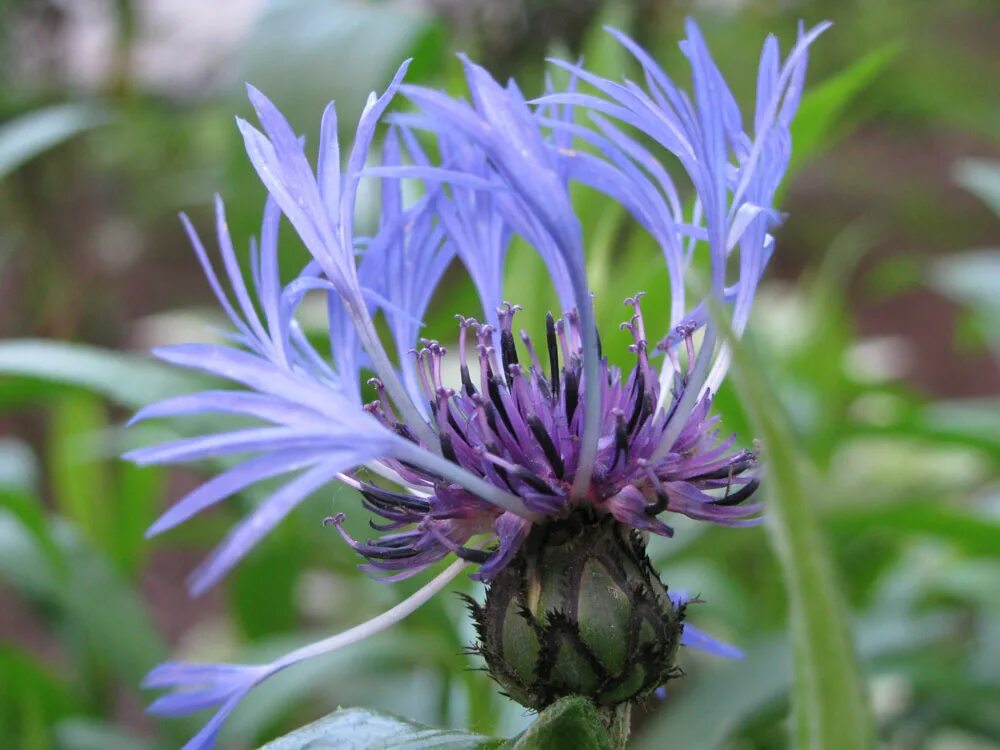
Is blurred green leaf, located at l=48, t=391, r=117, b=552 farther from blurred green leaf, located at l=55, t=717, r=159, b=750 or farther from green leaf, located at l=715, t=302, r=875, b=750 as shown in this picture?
green leaf, located at l=715, t=302, r=875, b=750

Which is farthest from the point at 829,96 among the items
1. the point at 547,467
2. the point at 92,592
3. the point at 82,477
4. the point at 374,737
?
the point at 82,477

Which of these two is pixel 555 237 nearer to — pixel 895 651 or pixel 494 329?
pixel 494 329

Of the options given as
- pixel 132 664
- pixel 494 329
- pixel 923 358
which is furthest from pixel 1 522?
A: pixel 923 358

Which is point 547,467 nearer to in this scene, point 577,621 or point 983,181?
point 577,621

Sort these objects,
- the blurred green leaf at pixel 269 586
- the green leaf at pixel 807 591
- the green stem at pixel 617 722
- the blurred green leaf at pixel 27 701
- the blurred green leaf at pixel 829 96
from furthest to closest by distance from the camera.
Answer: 1. the blurred green leaf at pixel 269 586
2. the blurred green leaf at pixel 27 701
3. the blurred green leaf at pixel 829 96
4. the green stem at pixel 617 722
5. the green leaf at pixel 807 591

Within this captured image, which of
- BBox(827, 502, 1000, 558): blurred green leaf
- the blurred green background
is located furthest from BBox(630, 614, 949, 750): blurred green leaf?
BBox(827, 502, 1000, 558): blurred green leaf

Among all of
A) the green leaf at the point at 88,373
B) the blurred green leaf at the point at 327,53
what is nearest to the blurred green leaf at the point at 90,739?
the green leaf at the point at 88,373

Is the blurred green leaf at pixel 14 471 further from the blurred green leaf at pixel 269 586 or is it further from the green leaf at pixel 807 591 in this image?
the green leaf at pixel 807 591
